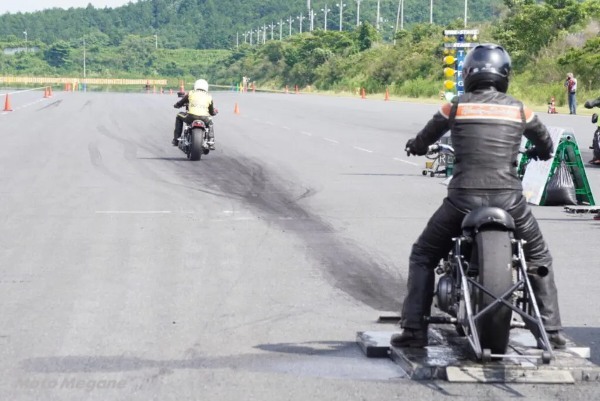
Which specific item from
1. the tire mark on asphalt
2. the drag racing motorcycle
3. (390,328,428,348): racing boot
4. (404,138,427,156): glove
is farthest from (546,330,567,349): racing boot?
the tire mark on asphalt

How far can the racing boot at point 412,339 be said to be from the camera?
24.1 feet

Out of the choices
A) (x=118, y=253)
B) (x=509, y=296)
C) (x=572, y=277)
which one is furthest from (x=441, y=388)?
(x=118, y=253)

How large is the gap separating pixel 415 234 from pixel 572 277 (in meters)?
2.96

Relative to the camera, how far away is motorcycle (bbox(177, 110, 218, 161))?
2392 cm

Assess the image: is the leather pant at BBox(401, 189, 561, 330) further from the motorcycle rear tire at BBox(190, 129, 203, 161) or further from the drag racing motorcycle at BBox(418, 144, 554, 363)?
the motorcycle rear tire at BBox(190, 129, 203, 161)

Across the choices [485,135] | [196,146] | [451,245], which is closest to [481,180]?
[485,135]

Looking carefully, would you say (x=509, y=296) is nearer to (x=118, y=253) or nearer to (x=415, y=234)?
(x=118, y=253)

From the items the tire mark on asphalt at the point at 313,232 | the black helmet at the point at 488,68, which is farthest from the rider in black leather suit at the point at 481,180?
the tire mark on asphalt at the point at 313,232

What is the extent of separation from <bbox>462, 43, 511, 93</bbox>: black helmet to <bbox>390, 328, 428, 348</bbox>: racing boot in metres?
1.51

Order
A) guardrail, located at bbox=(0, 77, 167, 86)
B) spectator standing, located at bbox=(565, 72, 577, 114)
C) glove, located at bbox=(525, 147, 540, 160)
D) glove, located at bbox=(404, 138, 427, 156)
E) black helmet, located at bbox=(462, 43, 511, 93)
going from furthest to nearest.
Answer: guardrail, located at bbox=(0, 77, 167, 86) < spectator standing, located at bbox=(565, 72, 577, 114) < glove, located at bbox=(525, 147, 540, 160) < glove, located at bbox=(404, 138, 427, 156) < black helmet, located at bbox=(462, 43, 511, 93)

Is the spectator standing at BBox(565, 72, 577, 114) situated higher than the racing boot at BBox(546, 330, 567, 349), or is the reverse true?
the racing boot at BBox(546, 330, 567, 349)

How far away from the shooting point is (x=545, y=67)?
2502 inches

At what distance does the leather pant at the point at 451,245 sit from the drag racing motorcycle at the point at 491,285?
0.44 ft

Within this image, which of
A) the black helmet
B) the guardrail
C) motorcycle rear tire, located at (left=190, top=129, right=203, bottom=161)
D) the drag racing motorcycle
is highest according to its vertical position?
Answer: the black helmet
